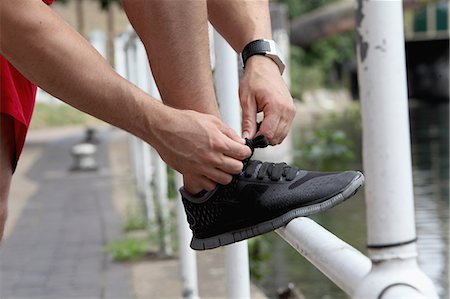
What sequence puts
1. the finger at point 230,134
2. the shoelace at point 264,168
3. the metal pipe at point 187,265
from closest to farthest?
the finger at point 230,134
the shoelace at point 264,168
the metal pipe at point 187,265

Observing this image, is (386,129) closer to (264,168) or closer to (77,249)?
(264,168)

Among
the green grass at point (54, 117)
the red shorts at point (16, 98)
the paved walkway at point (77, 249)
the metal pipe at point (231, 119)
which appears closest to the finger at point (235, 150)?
the red shorts at point (16, 98)

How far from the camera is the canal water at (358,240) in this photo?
17.3 ft

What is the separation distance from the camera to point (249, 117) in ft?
6.95

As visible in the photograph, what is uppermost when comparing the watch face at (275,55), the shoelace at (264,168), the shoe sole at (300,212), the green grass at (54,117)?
the green grass at (54,117)

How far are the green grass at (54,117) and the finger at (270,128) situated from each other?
20615mm

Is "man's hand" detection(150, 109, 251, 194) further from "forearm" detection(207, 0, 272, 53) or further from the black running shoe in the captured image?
"forearm" detection(207, 0, 272, 53)

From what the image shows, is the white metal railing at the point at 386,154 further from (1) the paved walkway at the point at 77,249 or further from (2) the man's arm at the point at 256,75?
(1) the paved walkway at the point at 77,249

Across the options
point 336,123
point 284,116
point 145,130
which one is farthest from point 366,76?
point 336,123

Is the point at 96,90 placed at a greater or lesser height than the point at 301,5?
lesser

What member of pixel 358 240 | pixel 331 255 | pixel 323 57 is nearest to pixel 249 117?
pixel 331 255

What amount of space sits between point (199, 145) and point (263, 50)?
1.51 ft

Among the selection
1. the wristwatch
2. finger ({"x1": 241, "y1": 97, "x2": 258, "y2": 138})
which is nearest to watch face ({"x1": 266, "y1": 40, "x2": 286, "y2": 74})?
the wristwatch

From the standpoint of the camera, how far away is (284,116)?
2096 mm
